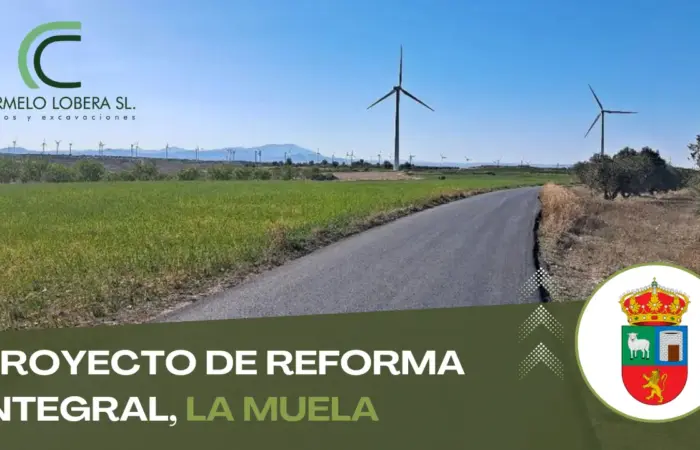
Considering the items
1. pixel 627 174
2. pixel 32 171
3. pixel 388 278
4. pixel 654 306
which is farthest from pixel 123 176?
pixel 654 306

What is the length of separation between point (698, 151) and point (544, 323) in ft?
81.5

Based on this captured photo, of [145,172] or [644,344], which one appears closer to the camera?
[644,344]

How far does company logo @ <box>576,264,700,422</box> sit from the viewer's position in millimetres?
6430

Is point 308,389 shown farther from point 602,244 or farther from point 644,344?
point 602,244

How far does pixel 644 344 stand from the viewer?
684 cm

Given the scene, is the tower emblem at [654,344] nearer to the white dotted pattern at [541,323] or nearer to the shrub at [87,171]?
the white dotted pattern at [541,323]

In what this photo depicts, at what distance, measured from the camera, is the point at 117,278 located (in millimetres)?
12016

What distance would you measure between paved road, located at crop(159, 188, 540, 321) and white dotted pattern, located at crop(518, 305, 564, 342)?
692 mm

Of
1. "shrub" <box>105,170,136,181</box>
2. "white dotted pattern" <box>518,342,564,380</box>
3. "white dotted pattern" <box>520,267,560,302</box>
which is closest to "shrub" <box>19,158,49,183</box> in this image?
"shrub" <box>105,170,136,181</box>

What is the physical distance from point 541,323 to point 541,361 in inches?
70.2

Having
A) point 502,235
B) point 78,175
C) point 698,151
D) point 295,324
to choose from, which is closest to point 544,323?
point 295,324

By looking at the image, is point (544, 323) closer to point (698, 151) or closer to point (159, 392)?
point (159, 392)

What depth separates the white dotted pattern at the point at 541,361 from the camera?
7.45 metres

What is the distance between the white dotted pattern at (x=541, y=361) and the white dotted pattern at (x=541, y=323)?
45cm
